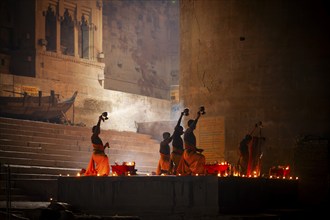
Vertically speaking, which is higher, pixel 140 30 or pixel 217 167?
pixel 140 30

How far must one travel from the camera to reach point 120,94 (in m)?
32.2

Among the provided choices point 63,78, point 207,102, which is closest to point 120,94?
point 63,78

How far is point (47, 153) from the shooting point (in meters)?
20.2

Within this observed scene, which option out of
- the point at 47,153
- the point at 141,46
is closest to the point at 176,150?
the point at 47,153

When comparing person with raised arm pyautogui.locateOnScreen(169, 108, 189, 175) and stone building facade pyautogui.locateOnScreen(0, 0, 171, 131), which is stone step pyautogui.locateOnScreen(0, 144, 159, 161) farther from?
stone building facade pyautogui.locateOnScreen(0, 0, 171, 131)

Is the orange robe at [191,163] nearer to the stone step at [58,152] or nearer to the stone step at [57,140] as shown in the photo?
the stone step at [58,152]

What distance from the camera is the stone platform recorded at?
13.6 m

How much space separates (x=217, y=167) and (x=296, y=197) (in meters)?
3.17

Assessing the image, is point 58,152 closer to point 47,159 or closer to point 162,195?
point 47,159

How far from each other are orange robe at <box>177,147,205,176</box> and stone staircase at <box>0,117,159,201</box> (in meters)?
3.52

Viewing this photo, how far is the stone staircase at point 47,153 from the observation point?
16859 mm

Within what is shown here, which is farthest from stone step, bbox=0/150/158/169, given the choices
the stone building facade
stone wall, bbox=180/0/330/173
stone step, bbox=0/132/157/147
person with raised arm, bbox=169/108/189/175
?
the stone building facade

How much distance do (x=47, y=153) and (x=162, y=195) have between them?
7098 mm

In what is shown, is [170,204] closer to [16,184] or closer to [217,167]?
[217,167]
